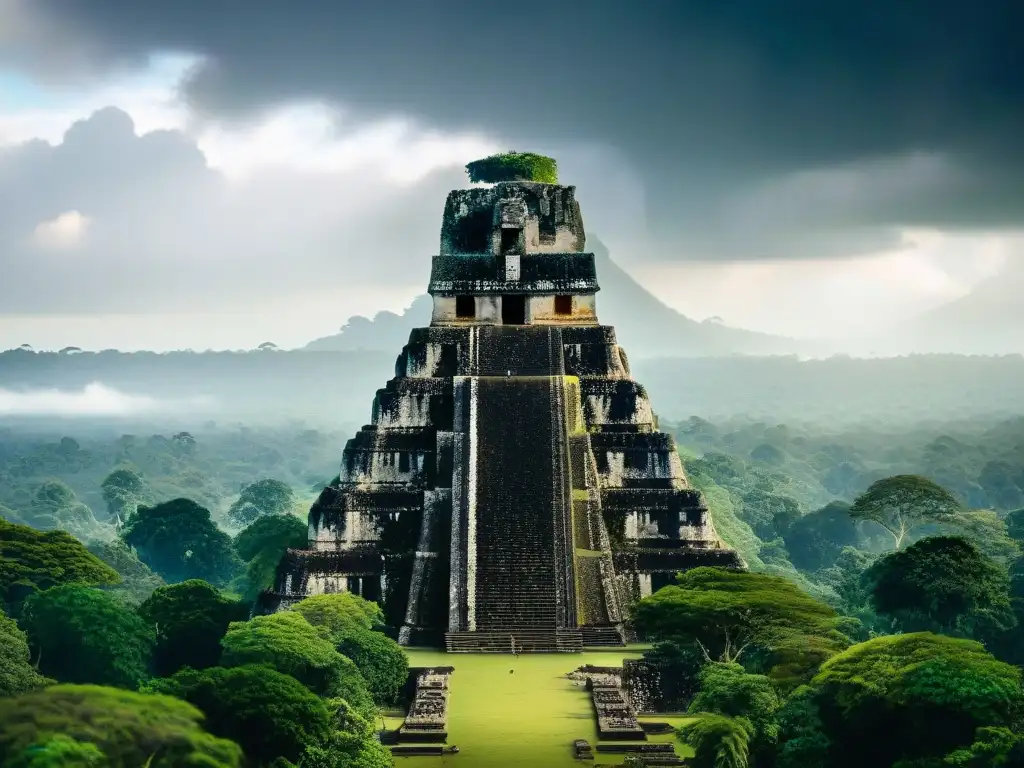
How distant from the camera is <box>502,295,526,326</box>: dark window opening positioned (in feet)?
122

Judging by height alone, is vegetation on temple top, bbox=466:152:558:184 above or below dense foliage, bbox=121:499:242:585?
above

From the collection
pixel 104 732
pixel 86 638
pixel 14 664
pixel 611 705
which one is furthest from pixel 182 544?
Answer: pixel 104 732

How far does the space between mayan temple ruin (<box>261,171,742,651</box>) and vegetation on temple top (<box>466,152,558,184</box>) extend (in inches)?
121

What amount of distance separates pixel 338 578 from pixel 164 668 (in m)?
3.59

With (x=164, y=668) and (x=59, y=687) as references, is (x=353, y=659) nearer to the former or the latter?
(x=164, y=668)

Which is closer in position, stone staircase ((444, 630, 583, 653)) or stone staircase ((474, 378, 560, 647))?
stone staircase ((444, 630, 583, 653))

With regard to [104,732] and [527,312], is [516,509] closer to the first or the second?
Result: [527,312]

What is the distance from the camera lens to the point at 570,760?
23375 mm

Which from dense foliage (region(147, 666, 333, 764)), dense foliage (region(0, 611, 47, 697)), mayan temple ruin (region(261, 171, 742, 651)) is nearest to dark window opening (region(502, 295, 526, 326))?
mayan temple ruin (region(261, 171, 742, 651))

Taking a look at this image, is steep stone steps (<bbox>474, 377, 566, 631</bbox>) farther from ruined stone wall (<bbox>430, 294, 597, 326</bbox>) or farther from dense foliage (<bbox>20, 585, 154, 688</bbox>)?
dense foliage (<bbox>20, 585, 154, 688</bbox>)

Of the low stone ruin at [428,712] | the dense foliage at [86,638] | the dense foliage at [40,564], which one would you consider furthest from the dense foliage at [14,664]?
the low stone ruin at [428,712]

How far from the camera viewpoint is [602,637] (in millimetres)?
30219

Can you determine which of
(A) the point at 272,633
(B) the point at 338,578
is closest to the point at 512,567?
(B) the point at 338,578

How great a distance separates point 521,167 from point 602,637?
1429 centimetres
